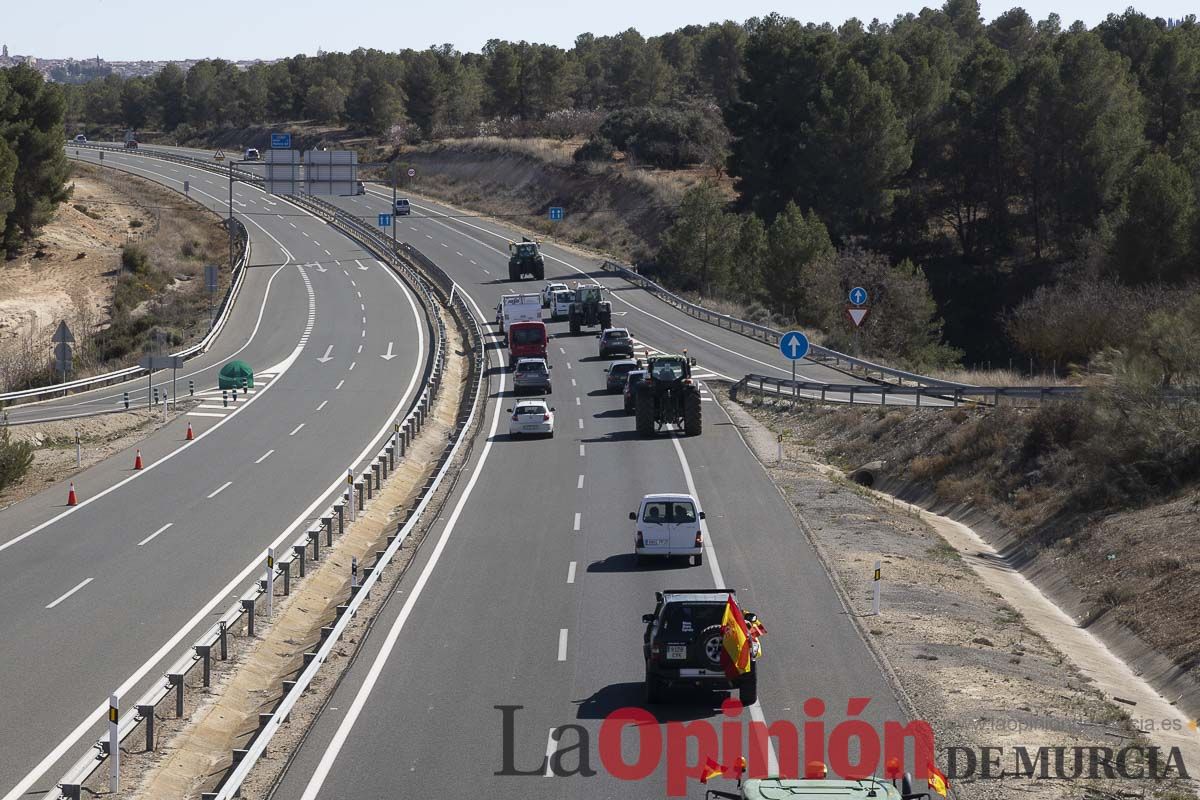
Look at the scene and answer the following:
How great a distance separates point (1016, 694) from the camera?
17.1 metres

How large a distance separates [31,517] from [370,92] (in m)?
132

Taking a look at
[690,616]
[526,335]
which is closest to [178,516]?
[690,616]

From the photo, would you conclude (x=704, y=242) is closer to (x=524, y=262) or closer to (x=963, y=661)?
(x=524, y=262)

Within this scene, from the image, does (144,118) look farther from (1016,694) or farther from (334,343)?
(1016,694)

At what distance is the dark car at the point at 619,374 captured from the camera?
51.2 metres

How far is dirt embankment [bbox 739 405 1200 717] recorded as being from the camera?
874 inches

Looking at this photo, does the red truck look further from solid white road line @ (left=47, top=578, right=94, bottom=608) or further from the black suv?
the black suv

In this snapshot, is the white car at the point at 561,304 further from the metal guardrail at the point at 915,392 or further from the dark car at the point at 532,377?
the dark car at the point at 532,377

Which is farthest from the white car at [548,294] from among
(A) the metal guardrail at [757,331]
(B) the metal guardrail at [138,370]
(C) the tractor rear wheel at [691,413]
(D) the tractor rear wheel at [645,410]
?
(D) the tractor rear wheel at [645,410]

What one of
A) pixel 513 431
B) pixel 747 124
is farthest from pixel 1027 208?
pixel 513 431

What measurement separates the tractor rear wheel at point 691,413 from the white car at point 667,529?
16839 millimetres

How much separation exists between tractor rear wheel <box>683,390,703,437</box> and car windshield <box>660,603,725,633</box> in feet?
83.9

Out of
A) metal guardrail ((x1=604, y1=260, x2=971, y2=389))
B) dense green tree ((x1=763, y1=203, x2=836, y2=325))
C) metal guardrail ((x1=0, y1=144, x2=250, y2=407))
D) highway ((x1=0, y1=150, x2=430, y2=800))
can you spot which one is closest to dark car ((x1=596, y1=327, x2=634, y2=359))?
metal guardrail ((x1=604, y1=260, x2=971, y2=389))

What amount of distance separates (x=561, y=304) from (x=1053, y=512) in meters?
43.2
